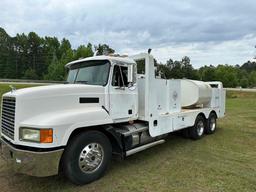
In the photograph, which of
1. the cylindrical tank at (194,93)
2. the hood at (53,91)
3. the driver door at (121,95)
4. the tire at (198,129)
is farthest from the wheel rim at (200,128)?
the hood at (53,91)

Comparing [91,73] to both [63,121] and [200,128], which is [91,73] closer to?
[63,121]

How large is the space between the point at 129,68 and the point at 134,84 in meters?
0.51

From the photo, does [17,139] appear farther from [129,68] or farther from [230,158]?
[230,158]

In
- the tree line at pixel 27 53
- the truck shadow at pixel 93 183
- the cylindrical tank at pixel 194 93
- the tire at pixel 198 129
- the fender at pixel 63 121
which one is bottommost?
the truck shadow at pixel 93 183

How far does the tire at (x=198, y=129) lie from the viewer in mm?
8172

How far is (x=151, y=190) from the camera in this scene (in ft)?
14.1

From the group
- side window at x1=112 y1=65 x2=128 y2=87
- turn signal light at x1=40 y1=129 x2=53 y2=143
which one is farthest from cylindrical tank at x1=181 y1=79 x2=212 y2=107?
turn signal light at x1=40 y1=129 x2=53 y2=143

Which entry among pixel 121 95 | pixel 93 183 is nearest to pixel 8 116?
pixel 93 183

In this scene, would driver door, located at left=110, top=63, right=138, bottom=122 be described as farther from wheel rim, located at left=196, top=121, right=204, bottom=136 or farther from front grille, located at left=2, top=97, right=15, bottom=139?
wheel rim, located at left=196, top=121, right=204, bottom=136

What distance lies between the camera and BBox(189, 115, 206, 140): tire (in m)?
Answer: 8.17

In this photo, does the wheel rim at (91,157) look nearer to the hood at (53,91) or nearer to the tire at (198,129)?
the hood at (53,91)

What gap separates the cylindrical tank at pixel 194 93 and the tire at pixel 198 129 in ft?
2.00

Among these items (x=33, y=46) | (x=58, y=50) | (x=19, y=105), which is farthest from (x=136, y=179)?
(x=33, y=46)

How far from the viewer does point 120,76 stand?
545cm
